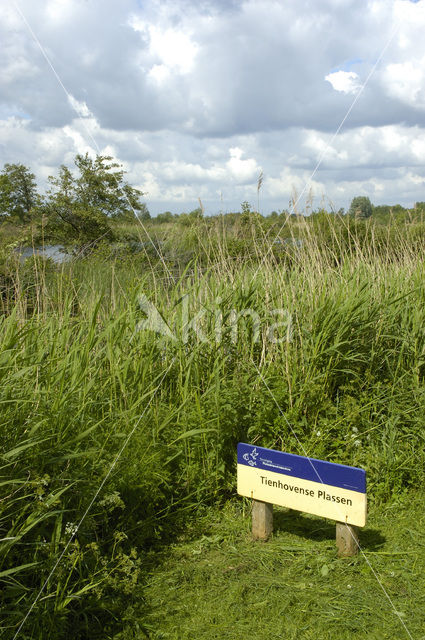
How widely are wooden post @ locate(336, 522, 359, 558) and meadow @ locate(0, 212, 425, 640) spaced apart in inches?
2.2

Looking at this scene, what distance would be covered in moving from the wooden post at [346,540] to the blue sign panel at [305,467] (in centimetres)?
24

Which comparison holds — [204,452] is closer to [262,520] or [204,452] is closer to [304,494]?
[262,520]

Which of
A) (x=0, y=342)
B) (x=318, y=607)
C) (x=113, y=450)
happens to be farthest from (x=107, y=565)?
(x=0, y=342)

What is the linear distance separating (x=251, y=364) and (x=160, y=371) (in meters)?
0.64

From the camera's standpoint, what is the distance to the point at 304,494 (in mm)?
2674

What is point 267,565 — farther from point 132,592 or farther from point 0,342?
point 0,342

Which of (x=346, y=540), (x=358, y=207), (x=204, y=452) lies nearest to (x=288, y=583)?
(x=346, y=540)

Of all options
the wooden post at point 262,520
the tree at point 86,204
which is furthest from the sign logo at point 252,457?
the tree at point 86,204

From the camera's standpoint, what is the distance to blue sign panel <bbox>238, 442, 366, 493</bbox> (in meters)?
2.53

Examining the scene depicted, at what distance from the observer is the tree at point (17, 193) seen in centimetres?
1318

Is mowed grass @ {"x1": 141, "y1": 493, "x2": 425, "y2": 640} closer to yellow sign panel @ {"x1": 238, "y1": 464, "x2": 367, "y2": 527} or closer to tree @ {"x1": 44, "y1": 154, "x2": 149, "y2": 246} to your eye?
yellow sign panel @ {"x1": 238, "y1": 464, "x2": 367, "y2": 527}

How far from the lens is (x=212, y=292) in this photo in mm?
3762

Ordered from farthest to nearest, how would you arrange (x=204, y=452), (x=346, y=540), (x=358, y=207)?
(x=358, y=207), (x=204, y=452), (x=346, y=540)

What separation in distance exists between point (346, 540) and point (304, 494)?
0.97 ft
